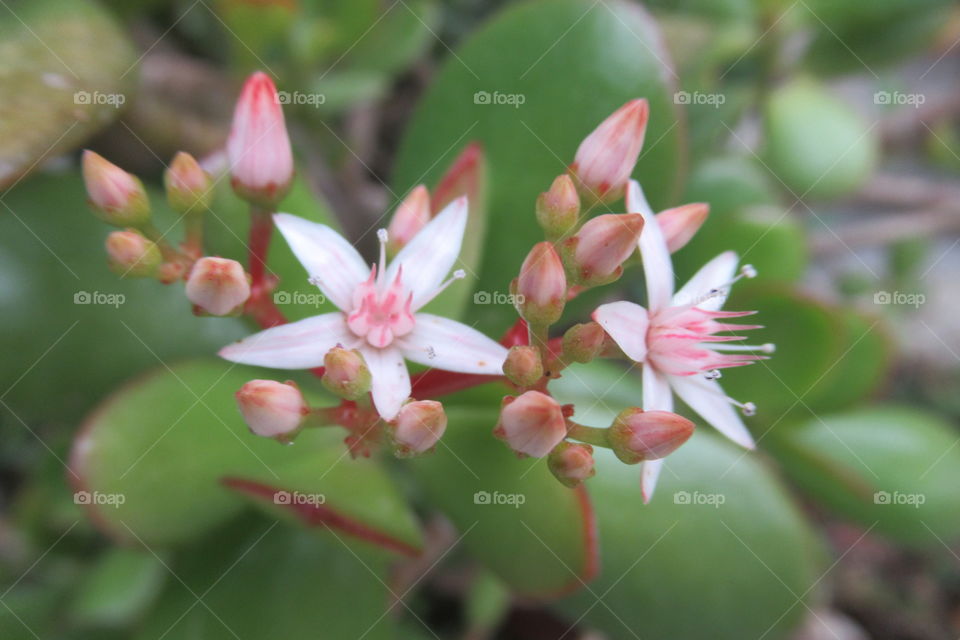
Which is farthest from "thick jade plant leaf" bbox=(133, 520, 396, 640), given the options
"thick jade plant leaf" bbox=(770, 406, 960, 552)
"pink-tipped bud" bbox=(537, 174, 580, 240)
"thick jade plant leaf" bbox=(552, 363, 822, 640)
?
"thick jade plant leaf" bbox=(770, 406, 960, 552)

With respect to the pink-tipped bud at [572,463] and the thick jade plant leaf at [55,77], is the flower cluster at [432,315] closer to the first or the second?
the pink-tipped bud at [572,463]

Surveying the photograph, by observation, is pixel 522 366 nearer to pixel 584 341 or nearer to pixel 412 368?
pixel 584 341

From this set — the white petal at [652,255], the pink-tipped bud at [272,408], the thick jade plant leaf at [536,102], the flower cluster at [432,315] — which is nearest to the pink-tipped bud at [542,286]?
the flower cluster at [432,315]

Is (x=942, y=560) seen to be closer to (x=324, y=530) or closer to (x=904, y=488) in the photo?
(x=904, y=488)

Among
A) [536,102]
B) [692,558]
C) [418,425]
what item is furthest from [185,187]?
[692,558]

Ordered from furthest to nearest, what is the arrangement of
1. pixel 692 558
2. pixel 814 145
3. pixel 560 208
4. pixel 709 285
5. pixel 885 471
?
1. pixel 814 145
2. pixel 885 471
3. pixel 692 558
4. pixel 709 285
5. pixel 560 208

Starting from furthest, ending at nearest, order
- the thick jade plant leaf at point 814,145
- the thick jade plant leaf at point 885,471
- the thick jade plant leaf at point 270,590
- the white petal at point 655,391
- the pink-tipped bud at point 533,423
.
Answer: the thick jade plant leaf at point 814,145 → the thick jade plant leaf at point 885,471 → the thick jade plant leaf at point 270,590 → the white petal at point 655,391 → the pink-tipped bud at point 533,423

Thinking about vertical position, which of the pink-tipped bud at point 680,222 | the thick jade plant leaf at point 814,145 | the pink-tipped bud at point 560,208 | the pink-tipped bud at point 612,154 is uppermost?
the thick jade plant leaf at point 814,145
